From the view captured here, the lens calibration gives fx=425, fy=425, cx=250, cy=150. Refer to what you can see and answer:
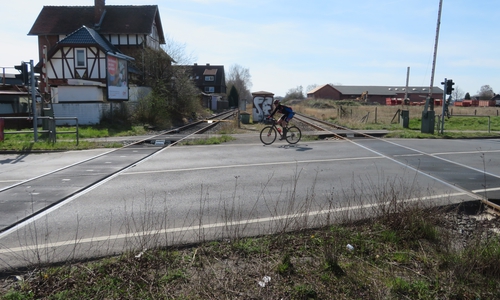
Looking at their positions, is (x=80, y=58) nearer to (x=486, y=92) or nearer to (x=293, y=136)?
(x=293, y=136)

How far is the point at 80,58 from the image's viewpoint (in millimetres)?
37062

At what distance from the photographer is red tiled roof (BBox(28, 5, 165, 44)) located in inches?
1801

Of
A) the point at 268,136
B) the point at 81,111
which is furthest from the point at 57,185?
the point at 81,111

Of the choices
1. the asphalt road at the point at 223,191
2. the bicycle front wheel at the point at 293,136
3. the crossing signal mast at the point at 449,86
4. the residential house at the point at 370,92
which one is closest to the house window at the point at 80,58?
the asphalt road at the point at 223,191

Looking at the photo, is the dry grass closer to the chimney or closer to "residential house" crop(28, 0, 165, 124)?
"residential house" crop(28, 0, 165, 124)

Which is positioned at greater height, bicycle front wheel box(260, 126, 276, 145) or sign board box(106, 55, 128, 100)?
sign board box(106, 55, 128, 100)

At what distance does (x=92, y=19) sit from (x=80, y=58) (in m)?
12.2

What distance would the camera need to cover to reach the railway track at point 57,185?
701 centimetres

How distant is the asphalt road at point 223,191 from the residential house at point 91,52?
13.9 metres

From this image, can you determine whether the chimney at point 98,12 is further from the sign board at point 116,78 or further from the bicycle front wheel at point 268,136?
the bicycle front wheel at point 268,136

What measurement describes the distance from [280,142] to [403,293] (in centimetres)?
1407

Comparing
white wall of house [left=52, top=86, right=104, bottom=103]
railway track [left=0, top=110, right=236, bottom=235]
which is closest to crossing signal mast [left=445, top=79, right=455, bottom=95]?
railway track [left=0, top=110, right=236, bottom=235]

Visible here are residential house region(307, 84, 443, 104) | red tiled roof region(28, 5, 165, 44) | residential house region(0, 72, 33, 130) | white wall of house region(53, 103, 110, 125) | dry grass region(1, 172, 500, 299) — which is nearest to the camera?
dry grass region(1, 172, 500, 299)

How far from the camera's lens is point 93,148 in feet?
53.7
